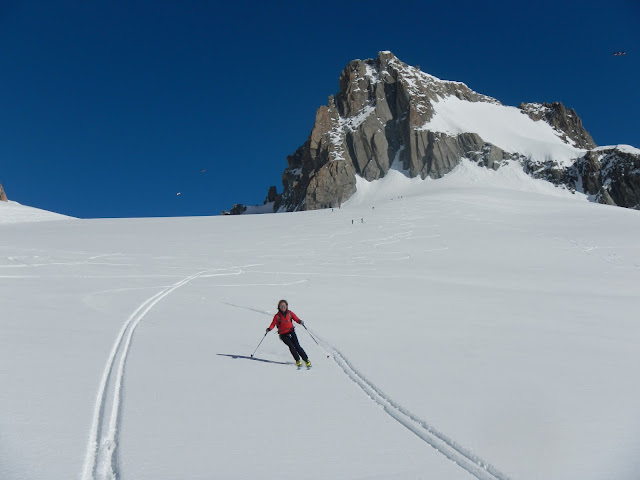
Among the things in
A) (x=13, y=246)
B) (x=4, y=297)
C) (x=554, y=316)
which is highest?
(x=13, y=246)

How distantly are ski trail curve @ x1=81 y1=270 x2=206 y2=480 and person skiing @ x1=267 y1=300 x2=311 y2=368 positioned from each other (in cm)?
269

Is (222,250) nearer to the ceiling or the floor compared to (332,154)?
nearer to the floor

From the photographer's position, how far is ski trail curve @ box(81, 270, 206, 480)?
4156 millimetres

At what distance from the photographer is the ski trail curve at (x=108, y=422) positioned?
4.16 m

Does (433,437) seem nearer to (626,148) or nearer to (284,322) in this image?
(284,322)

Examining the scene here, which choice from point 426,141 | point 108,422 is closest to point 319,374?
point 108,422


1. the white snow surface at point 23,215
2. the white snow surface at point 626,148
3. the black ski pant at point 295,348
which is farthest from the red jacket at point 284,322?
the white snow surface at point 626,148

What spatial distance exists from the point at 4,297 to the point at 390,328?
1044 cm

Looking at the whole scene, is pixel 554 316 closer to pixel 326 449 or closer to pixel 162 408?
pixel 326 449

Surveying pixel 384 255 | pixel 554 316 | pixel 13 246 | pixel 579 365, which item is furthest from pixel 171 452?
pixel 13 246

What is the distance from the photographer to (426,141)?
149375 mm

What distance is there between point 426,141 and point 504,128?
36.6 metres

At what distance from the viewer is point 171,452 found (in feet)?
14.7

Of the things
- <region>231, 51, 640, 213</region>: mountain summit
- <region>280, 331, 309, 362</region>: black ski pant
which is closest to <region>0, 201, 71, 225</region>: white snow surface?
→ <region>280, 331, 309, 362</region>: black ski pant
